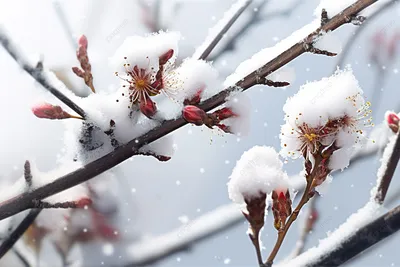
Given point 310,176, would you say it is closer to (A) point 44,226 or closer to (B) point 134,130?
(B) point 134,130

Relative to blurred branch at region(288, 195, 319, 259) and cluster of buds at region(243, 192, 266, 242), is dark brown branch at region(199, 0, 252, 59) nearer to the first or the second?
cluster of buds at region(243, 192, 266, 242)

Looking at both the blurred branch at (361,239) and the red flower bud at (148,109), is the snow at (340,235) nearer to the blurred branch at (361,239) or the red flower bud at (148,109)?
the blurred branch at (361,239)

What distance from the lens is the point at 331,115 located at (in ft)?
3.16

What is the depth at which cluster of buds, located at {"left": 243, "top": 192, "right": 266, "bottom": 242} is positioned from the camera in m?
0.84

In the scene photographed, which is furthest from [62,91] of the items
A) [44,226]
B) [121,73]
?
[44,226]

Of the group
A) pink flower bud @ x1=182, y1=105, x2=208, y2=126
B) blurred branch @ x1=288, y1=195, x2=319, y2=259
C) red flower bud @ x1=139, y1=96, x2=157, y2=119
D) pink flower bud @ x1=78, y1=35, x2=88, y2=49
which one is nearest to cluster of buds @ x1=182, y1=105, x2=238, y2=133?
pink flower bud @ x1=182, y1=105, x2=208, y2=126

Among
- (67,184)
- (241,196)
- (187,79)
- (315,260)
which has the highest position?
(187,79)

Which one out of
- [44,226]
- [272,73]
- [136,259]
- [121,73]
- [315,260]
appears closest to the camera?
[315,260]

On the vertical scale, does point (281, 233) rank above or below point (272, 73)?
below

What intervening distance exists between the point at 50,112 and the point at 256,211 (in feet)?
2.04

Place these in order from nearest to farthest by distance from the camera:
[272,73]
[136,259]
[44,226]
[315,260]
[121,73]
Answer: [315,260]
[272,73]
[121,73]
[136,259]
[44,226]

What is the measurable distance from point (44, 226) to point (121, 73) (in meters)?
1.67

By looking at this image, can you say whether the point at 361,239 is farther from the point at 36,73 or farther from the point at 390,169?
the point at 36,73

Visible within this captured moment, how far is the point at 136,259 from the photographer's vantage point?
6.83 feet
